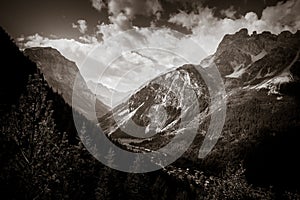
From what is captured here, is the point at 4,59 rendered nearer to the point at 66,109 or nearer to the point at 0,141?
the point at 66,109

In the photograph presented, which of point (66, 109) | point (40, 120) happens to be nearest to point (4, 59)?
point (66, 109)

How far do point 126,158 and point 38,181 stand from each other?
169038mm

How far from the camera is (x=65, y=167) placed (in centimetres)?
1461

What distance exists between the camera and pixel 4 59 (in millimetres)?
132000

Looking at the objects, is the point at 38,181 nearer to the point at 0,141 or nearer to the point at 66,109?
the point at 0,141

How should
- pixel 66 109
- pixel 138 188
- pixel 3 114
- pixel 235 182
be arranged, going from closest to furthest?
pixel 3 114, pixel 235 182, pixel 138 188, pixel 66 109

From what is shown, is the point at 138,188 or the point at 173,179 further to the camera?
the point at 173,179

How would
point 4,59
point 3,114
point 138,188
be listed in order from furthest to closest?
point 4,59 → point 138,188 → point 3,114

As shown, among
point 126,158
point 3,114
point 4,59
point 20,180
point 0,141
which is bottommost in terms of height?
point 20,180

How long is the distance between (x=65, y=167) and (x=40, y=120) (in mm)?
2672

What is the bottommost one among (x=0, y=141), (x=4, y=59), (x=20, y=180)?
(x=20, y=180)

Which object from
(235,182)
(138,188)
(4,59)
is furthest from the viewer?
(4,59)

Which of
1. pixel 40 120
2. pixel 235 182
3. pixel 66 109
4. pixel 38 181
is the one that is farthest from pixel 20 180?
pixel 66 109

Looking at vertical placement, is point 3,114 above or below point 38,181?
above
